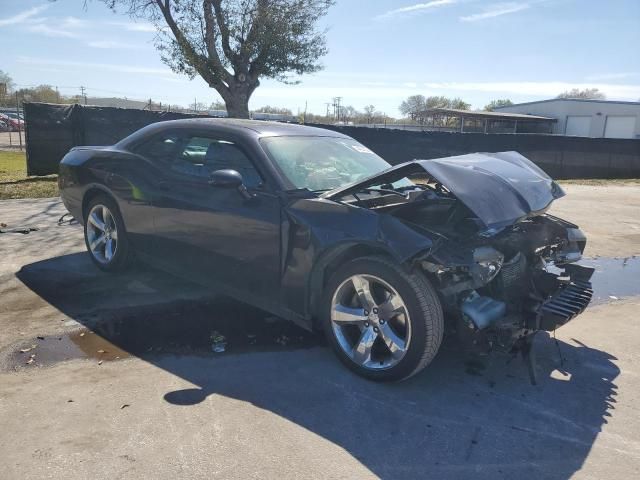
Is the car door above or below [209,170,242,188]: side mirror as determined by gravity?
below

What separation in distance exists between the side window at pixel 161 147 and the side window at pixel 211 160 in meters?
0.11

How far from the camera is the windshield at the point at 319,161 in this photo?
4055 millimetres

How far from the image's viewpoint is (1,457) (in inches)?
101

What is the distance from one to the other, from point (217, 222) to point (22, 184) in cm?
921

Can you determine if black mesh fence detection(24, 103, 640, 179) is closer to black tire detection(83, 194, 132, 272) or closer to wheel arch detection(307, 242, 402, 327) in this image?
black tire detection(83, 194, 132, 272)

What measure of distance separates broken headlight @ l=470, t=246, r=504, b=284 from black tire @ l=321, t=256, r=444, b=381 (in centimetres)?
31

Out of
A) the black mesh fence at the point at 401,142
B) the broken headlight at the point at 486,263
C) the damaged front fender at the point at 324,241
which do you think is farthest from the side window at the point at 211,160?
the black mesh fence at the point at 401,142

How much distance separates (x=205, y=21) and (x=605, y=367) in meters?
16.7

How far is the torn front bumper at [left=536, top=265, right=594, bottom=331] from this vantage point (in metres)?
3.35

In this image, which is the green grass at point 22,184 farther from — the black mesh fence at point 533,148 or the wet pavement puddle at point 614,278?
the wet pavement puddle at point 614,278

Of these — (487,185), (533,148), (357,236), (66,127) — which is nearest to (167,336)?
(357,236)

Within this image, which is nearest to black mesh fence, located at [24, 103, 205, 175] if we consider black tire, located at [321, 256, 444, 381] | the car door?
the car door

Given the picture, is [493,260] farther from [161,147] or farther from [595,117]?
[595,117]

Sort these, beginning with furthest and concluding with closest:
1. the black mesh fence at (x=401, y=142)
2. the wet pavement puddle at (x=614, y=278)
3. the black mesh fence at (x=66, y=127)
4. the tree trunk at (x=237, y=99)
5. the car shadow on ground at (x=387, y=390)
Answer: the tree trunk at (x=237, y=99)
the black mesh fence at (x=401, y=142)
the black mesh fence at (x=66, y=127)
the wet pavement puddle at (x=614, y=278)
the car shadow on ground at (x=387, y=390)
